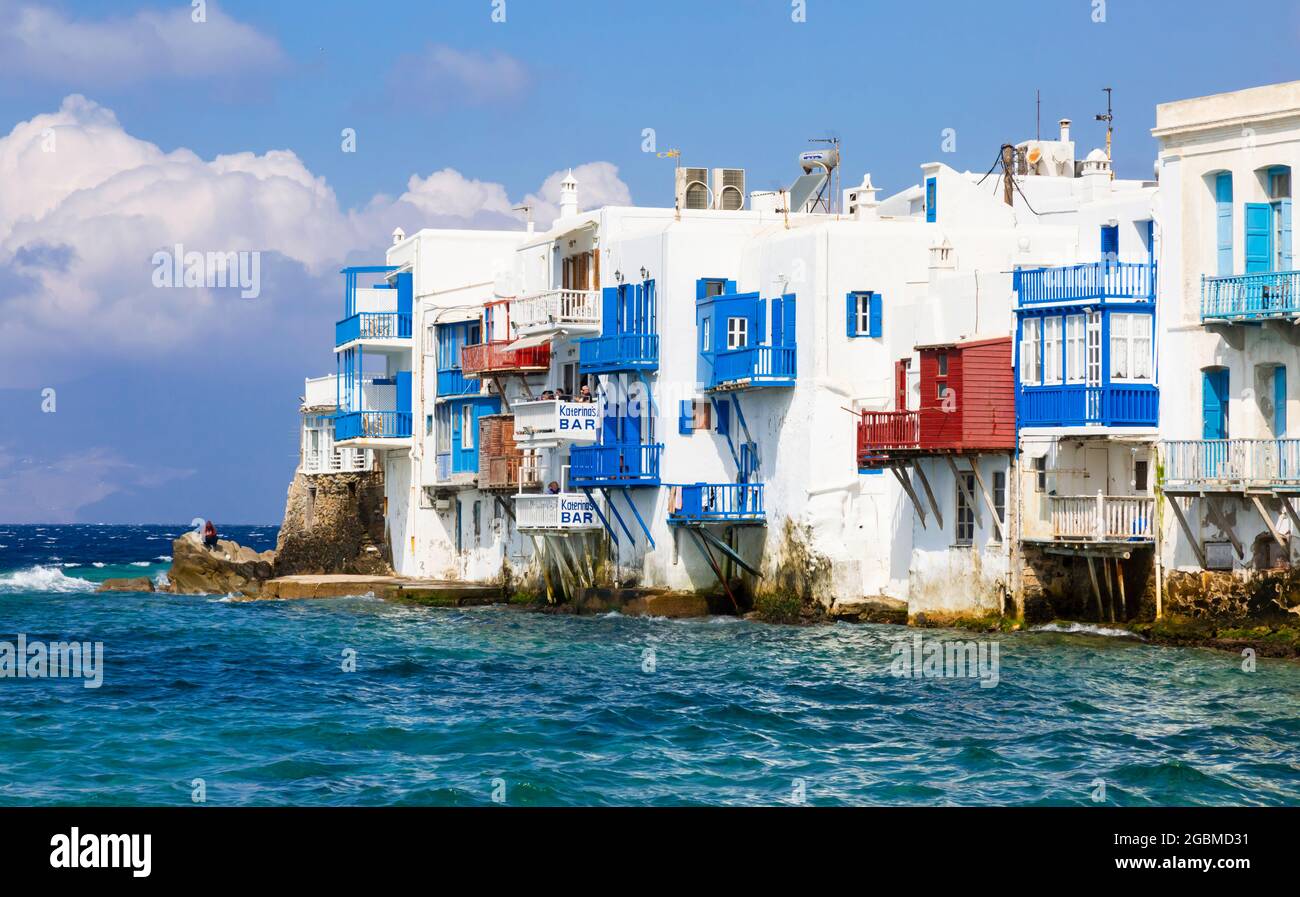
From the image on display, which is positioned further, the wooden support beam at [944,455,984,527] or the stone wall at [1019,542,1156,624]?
the wooden support beam at [944,455,984,527]

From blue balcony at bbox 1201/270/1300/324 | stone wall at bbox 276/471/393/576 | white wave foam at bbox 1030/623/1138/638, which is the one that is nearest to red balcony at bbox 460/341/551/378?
stone wall at bbox 276/471/393/576

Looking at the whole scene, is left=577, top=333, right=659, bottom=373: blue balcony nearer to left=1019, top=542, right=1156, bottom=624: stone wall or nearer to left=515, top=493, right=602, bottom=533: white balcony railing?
left=515, top=493, right=602, bottom=533: white balcony railing

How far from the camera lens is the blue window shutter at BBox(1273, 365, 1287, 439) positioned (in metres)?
35.9

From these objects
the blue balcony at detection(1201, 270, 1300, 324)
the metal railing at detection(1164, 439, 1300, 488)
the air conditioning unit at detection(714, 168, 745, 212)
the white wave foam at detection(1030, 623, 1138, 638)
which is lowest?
the white wave foam at detection(1030, 623, 1138, 638)

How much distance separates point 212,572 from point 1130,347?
43.7 m

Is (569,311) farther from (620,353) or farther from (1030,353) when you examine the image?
(1030,353)

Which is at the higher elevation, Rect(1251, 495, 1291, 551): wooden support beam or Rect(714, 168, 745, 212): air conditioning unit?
Rect(714, 168, 745, 212): air conditioning unit

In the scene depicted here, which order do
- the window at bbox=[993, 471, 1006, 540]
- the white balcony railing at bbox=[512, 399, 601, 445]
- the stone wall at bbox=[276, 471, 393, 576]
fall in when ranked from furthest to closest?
1. the stone wall at bbox=[276, 471, 393, 576]
2. the white balcony railing at bbox=[512, 399, 601, 445]
3. the window at bbox=[993, 471, 1006, 540]

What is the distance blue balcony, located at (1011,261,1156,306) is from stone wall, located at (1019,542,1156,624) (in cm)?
512

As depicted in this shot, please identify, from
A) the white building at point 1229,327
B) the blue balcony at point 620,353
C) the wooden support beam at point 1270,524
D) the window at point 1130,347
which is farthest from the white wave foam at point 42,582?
the wooden support beam at point 1270,524

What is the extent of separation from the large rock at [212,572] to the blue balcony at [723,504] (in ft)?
87.5

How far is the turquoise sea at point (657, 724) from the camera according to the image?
76.9ft

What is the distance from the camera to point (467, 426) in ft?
205
